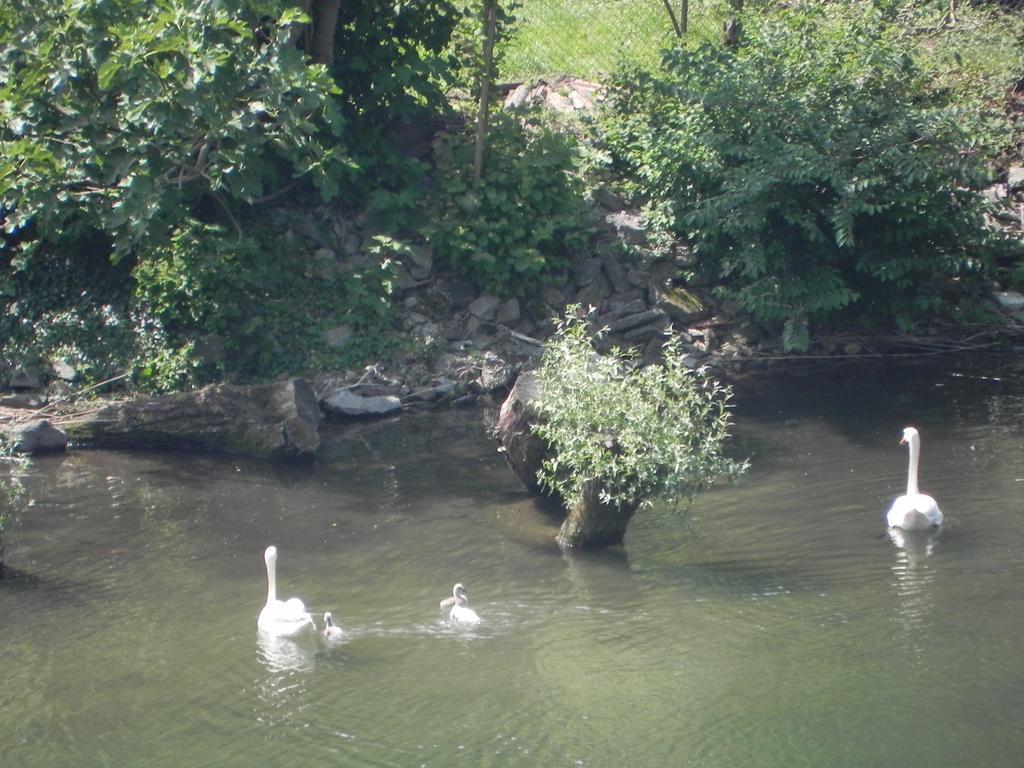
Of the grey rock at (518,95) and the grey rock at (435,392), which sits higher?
the grey rock at (518,95)

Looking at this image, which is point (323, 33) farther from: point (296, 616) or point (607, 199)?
point (296, 616)

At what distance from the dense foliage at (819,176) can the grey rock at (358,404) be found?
15.1 ft

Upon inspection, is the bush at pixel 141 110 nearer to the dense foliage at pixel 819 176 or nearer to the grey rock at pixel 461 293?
the grey rock at pixel 461 293

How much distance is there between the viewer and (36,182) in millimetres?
13812

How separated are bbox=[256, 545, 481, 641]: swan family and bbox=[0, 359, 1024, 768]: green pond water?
12 centimetres

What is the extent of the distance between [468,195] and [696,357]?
147 inches

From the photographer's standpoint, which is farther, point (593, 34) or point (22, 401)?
point (593, 34)

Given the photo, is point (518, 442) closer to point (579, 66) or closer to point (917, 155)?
point (917, 155)

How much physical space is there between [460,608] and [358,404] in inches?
253

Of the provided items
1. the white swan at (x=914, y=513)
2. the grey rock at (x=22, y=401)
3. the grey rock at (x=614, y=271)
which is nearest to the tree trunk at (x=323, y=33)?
the grey rock at (x=614, y=271)

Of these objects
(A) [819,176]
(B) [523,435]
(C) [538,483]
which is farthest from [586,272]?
(C) [538,483]

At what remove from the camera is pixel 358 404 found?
14922 millimetres

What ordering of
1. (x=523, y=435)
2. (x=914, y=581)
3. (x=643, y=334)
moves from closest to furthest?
(x=914, y=581) → (x=523, y=435) → (x=643, y=334)

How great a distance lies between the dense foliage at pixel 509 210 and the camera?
54.1ft
